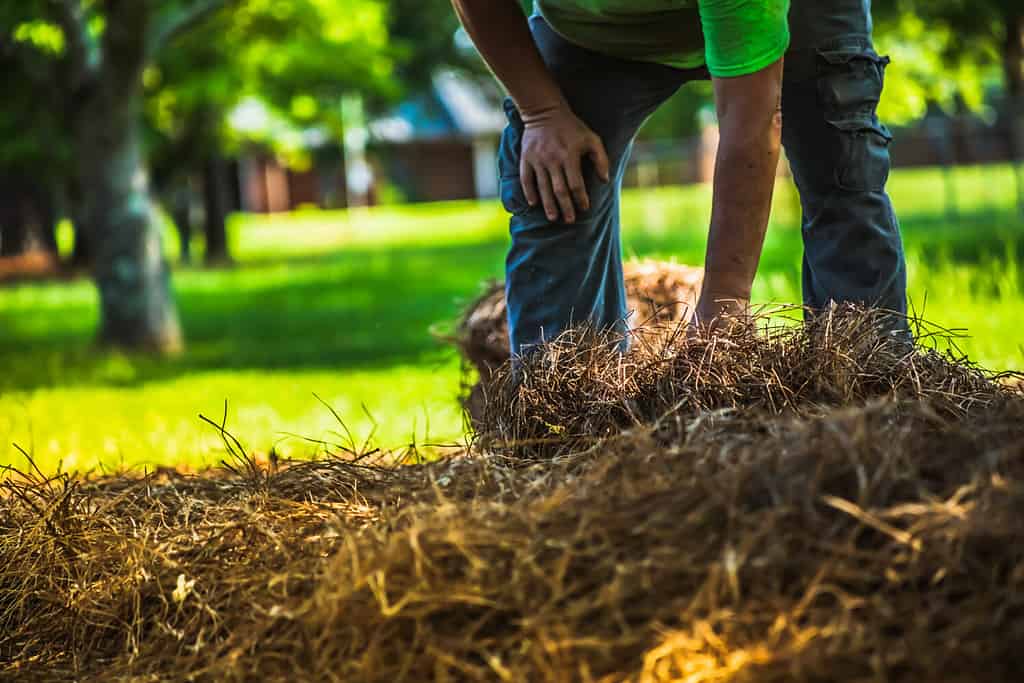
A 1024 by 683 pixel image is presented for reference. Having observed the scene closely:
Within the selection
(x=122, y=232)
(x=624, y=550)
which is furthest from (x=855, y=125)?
(x=122, y=232)

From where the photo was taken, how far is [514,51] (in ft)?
10.00

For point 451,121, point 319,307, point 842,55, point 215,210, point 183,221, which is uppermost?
point 451,121

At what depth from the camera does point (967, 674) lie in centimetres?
149

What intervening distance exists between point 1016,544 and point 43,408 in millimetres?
6015

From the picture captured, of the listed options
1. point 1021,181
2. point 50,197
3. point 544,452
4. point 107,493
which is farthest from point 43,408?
point 50,197

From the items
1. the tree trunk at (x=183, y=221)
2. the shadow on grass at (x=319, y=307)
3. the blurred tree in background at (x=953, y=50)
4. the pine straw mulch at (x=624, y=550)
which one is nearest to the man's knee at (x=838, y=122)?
the pine straw mulch at (x=624, y=550)

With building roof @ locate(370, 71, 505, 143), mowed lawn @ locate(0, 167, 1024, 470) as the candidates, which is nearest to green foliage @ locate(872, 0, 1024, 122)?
mowed lawn @ locate(0, 167, 1024, 470)

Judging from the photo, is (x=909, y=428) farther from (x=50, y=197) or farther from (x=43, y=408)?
(x=50, y=197)

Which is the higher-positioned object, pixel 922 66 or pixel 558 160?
pixel 922 66

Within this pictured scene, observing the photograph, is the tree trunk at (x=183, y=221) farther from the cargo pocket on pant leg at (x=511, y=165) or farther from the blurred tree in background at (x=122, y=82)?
the cargo pocket on pant leg at (x=511, y=165)

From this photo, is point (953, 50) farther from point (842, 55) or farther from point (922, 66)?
point (842, 55)

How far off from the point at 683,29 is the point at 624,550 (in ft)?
5.28

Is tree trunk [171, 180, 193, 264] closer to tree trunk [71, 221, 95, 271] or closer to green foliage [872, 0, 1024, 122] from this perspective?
tree trunk [71, 221, 95, 271]

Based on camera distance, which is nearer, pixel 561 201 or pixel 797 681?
pixel 797 681
